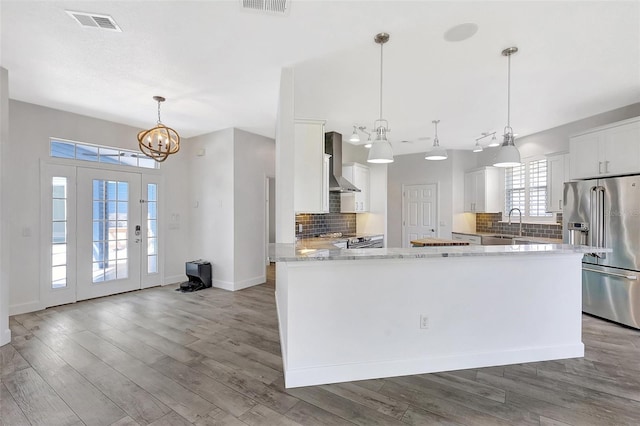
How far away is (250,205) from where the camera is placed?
17.2 feet

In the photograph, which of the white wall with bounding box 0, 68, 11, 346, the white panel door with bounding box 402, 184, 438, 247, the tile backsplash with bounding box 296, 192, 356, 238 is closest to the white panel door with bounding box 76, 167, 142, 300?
the white wall with bounding box 0, 68, 11, 346

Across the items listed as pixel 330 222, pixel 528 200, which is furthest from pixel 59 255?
pixel 528 200

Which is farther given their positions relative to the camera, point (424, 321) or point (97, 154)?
point (97, 154)

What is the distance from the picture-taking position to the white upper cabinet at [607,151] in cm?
347

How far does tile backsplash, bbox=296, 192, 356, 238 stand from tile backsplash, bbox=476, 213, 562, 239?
2929mm

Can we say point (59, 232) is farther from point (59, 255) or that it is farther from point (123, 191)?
point (123, 191)

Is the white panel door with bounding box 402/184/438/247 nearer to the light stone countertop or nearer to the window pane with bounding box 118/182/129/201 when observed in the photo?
the light stone countertop

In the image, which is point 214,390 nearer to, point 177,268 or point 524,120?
point 177,268

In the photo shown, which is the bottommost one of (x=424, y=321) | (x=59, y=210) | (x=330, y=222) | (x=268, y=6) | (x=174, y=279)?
(x=174, y=279)

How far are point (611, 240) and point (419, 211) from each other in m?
3.50

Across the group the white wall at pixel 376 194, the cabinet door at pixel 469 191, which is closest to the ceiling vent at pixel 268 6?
the white wall at pixel 376 194

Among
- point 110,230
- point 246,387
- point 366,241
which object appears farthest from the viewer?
point 366,241

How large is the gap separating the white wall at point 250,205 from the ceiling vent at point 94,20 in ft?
8.93

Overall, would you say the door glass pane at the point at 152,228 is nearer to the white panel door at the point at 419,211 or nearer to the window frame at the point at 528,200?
the white panel door at the point at 419,211
